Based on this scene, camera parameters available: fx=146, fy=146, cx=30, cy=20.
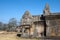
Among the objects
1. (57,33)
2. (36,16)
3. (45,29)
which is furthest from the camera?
(36,16)

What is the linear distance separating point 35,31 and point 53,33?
A: 1.88m

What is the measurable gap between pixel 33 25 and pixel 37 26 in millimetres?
367

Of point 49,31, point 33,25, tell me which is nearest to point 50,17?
point 49,31

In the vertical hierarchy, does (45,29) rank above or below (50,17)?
below

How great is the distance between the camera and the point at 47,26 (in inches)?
472

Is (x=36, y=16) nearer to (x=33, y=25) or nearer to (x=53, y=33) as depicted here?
(x=33, y=25)

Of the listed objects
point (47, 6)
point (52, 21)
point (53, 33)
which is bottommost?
point (53, 33)

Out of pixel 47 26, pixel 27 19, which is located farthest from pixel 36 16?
pixel 47 26

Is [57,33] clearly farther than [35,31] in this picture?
No

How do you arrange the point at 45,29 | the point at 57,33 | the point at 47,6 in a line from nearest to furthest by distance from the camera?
the point at 57,33 < the point at 45,29 < the point at 47,6

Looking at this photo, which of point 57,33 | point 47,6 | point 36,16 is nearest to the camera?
point 57,33

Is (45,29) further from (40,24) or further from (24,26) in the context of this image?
(24,26)

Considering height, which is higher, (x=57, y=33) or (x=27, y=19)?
(x=27, y=19)

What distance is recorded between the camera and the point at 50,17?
38.2ft
